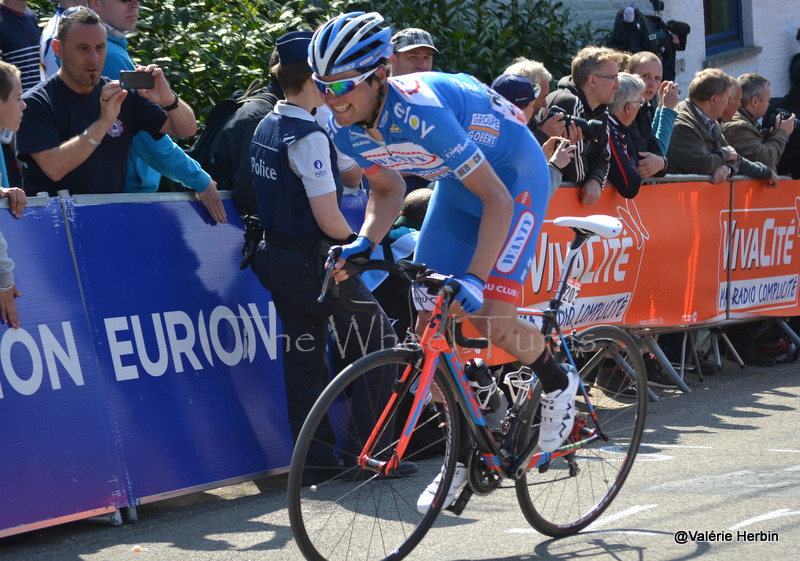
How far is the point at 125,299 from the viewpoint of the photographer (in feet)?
18.2

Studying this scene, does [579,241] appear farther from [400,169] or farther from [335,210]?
[335,210]

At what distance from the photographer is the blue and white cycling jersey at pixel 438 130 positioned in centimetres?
418

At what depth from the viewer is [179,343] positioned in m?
5.75

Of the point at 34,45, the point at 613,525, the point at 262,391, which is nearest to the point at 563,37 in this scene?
the point at 34,45

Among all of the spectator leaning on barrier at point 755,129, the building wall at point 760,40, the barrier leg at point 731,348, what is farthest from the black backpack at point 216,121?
the building wall at point 760,40

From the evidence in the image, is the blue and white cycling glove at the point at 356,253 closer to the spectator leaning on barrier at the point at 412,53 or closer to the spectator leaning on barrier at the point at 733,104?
the spectator leaning on barrier at the point at 412,53

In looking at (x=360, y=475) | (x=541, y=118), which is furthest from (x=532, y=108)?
(x=360, y=475)

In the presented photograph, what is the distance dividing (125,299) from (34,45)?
2523 mm

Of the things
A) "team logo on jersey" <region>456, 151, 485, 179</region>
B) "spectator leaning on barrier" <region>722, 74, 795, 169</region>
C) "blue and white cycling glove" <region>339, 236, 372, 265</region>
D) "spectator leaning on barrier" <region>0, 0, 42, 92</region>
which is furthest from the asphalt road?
"spectator leaning on barrier" <region>722, 74, 795, 169</region>

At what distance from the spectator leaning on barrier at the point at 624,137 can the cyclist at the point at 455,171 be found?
3.55m

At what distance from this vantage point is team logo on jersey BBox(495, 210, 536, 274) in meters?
4.45

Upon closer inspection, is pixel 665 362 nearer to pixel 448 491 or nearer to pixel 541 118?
pixel 541 118

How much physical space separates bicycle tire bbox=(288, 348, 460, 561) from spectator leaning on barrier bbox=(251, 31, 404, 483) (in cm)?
123

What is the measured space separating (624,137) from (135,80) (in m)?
3.98
